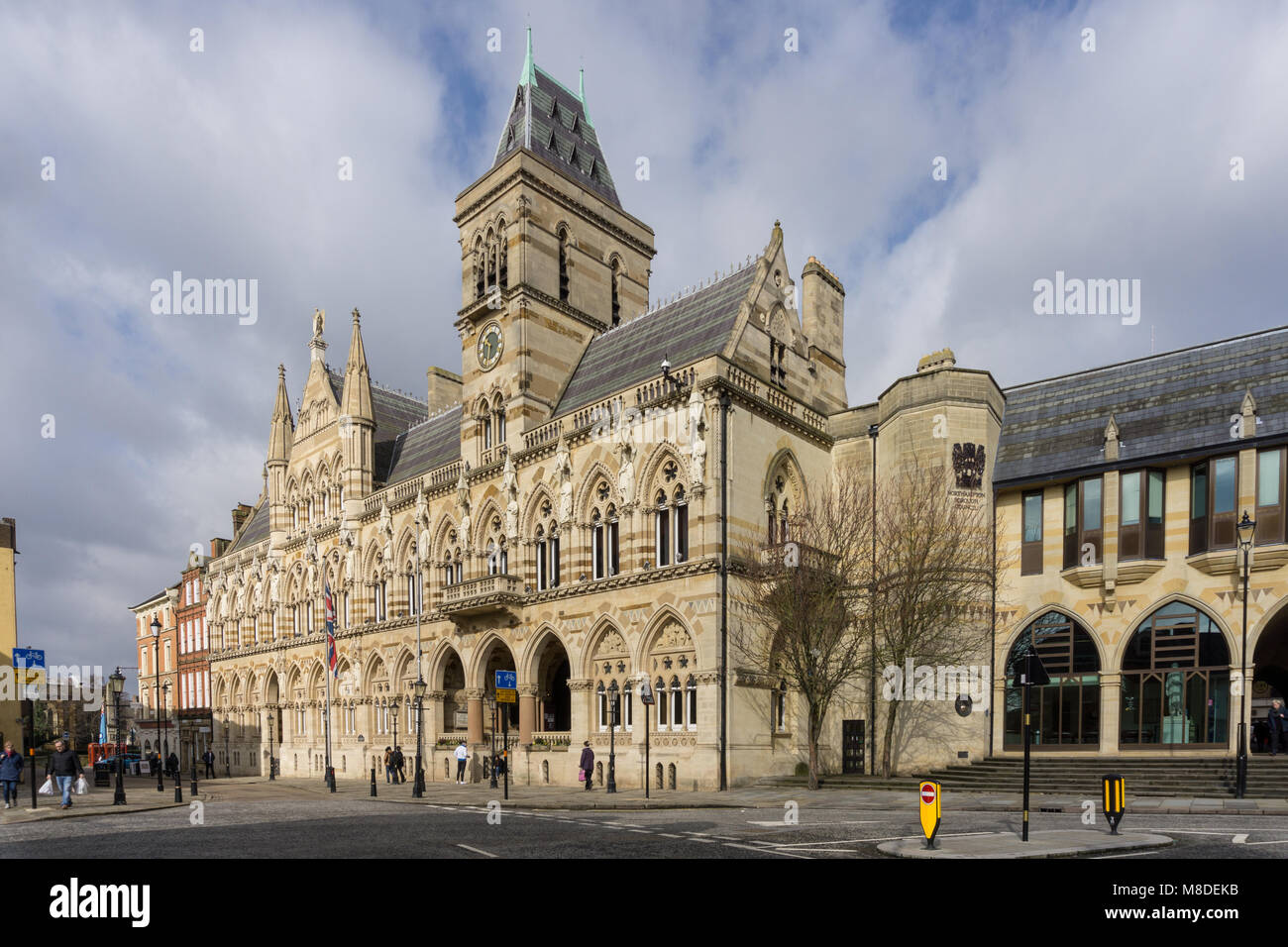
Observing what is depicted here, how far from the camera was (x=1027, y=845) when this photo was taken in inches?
554

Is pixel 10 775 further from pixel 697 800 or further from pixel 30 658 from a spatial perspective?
pixel 697 800

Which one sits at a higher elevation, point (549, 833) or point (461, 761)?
point (549, 833)

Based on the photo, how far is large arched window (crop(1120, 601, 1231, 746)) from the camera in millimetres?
27484

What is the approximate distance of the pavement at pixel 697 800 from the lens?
852 inches

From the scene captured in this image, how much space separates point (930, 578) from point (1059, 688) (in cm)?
647

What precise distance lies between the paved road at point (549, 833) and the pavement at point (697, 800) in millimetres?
866

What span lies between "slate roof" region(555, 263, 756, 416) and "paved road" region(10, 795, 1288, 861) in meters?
16.7

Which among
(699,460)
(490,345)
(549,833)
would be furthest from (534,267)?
(549,833)

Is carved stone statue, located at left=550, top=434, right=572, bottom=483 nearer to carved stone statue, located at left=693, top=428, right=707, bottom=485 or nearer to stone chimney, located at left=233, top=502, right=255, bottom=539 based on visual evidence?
carved stone statue, located at left=693, top=428, right=707, bottom=485

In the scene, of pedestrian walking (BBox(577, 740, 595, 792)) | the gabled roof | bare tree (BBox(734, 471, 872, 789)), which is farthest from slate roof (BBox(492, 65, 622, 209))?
pedestrian walking (BBox(577, 740, 595, 792))

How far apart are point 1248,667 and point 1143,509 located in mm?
5670

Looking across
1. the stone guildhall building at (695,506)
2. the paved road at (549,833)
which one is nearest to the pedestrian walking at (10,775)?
the paved road at (549,833)

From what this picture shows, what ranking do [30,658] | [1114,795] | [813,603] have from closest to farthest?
[1114,795]
[813,603]
[30,658]

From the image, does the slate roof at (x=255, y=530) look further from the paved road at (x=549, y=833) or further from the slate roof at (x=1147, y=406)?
the slate roof at (x=1147, y=406)
